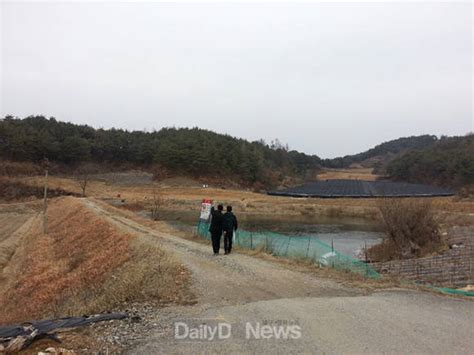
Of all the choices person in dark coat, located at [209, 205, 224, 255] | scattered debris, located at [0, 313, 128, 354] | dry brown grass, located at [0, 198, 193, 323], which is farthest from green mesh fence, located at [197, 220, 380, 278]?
scattered debris, located at [0, 313, 128, 354]

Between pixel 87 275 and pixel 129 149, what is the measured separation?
86.9 meters

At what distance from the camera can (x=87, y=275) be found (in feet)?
46.7

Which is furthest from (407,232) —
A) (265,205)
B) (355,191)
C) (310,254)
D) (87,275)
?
(355,191)

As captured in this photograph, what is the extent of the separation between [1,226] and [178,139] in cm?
6686

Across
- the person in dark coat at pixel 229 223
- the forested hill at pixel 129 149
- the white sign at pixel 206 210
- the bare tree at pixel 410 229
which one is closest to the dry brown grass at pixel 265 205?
the forested hill at pixel 129 149

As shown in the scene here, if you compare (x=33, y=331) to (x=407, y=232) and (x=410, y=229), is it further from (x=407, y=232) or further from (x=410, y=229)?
(x=410, y=229)

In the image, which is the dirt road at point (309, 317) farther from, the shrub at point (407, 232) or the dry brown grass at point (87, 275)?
the shrub at point (407, 232)

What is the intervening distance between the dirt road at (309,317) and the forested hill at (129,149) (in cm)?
8083

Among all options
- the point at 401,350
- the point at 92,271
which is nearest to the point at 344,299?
the point at 401,350

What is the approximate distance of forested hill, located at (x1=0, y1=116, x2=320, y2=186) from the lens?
82375 millimetres

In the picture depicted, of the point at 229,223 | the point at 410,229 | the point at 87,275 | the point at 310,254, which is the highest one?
the point at 229,223

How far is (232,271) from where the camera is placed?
39.3ft

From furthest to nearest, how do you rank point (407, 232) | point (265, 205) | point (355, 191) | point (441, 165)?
1. point (441, 165)
2. point (355, 191)
3. point (265, 205)
4. point (407, 232)

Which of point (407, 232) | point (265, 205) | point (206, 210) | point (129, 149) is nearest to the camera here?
point (206, 210)
